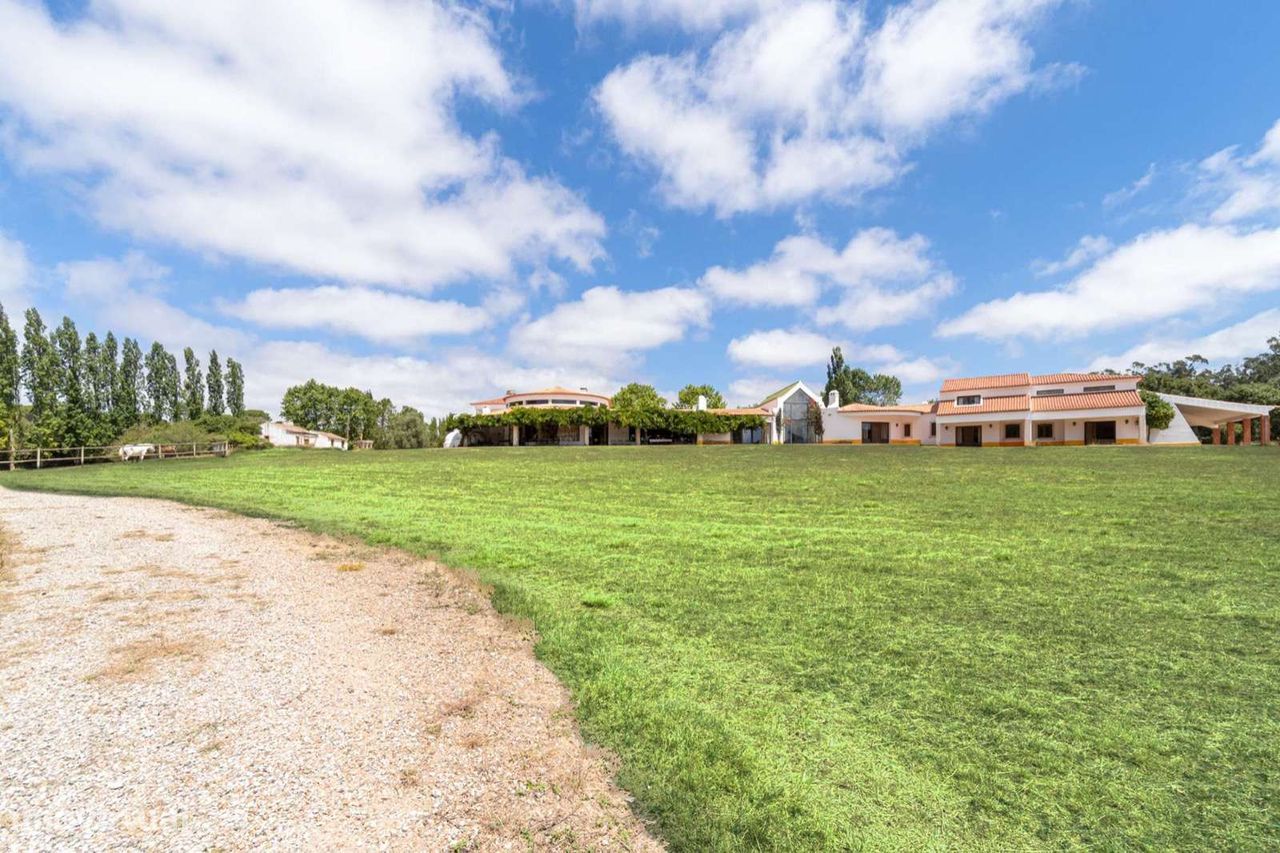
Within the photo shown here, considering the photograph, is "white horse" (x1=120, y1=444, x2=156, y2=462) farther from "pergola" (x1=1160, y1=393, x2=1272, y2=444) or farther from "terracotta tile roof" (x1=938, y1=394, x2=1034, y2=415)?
"pergola" (x1=1160, y1=393, x2=1272, y2=444)

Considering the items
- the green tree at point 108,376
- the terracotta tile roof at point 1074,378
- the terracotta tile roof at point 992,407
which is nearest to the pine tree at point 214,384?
the green tree at point 108,376

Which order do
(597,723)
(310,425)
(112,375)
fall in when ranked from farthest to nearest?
1. (310,425)
2. (112,375)
3. (597,723)

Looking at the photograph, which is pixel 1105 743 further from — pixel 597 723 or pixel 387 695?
pixel 387 695

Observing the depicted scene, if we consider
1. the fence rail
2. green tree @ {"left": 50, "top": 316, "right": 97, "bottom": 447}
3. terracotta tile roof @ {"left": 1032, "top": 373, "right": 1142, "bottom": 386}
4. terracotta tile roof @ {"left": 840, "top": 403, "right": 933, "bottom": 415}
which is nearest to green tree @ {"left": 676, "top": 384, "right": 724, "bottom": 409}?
terracotta tile roof @ {"left": 840, "top": 403, "right": 933, "bottom": 415}

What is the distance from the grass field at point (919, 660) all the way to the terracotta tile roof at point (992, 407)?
28.9 m

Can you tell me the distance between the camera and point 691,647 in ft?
15.4

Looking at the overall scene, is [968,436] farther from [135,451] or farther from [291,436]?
[291,436]

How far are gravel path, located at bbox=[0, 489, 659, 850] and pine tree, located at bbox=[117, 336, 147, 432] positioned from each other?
6709 centimetres

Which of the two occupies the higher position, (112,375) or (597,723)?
(112,375)

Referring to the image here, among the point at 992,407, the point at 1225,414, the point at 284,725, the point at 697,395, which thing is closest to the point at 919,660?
the point at 284,725

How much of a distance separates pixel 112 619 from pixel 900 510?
1239 centimetres

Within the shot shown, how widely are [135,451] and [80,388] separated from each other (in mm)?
21533

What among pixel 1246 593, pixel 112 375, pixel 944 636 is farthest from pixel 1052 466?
pixel 112 375

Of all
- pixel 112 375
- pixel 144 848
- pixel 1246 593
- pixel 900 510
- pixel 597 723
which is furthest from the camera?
pixel 112 375
